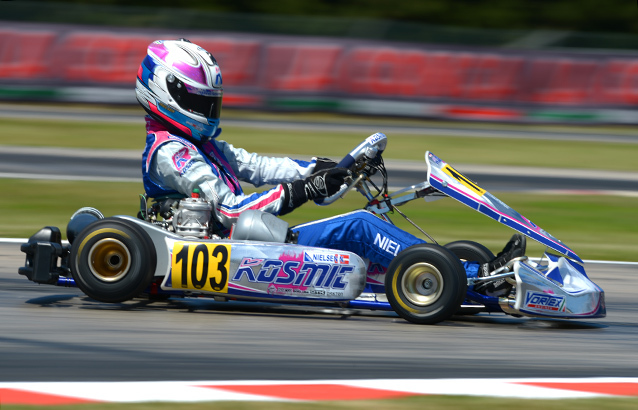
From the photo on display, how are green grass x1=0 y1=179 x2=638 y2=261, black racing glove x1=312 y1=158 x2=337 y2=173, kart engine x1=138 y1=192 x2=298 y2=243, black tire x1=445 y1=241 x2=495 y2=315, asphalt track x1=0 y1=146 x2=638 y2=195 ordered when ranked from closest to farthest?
kart engine x1=138 y1=192 x2=298 y2=243
black tire x1=445 y1=241 x2=495 y2=315
black racing glove x1=312 y1=158 x2=337 y2=173
green grass x1=0 y1=179 x2=638 y2=261
asphalt track x1=0 y1=146 x2=638 y2=195

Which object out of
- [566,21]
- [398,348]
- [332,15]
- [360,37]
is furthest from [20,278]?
[566,21]

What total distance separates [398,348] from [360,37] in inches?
603

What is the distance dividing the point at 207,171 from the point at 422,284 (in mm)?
1314

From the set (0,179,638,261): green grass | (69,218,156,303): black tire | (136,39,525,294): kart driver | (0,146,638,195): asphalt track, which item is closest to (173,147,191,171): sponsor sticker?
(136,39,525,294): kart driver

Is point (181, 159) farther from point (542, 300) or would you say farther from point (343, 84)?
point (343, 84)

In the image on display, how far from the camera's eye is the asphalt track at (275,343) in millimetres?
4117

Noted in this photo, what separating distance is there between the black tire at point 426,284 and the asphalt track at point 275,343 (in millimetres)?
107

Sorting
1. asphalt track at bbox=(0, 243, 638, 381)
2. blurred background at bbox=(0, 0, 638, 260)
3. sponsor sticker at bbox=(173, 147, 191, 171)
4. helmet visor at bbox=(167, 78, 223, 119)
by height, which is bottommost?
asphalt track at bbox=(0, 243, 638, 381)

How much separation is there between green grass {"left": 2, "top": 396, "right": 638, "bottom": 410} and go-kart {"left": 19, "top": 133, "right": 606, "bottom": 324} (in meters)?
1.08

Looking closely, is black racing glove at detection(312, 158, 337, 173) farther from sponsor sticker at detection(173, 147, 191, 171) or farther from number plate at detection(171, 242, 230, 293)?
number plate at detection(171, 242, 230, 293)

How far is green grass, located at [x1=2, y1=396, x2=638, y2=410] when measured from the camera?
3.56 metres

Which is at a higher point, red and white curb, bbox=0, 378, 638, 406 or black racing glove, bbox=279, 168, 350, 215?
black racing glove, bbox=279, 168, 350, 215

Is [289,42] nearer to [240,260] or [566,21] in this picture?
[566,21]

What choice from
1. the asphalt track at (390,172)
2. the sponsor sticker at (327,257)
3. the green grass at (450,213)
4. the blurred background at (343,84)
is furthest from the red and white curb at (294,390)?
the blurred background at (343,84)
